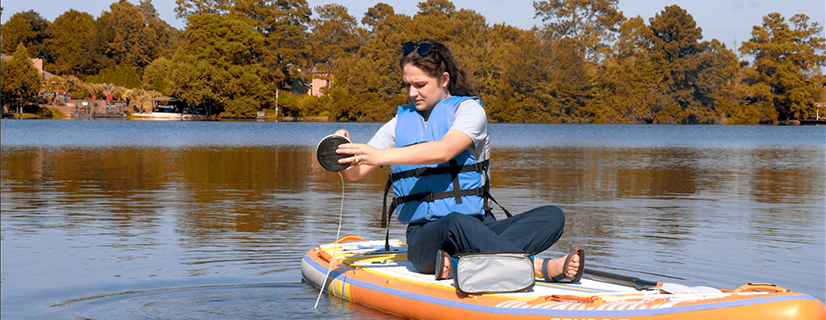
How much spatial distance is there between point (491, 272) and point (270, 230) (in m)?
4.82

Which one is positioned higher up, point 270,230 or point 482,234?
point 482,234

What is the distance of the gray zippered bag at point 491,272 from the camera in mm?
4660

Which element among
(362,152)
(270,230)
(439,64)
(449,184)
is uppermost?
(439,64)

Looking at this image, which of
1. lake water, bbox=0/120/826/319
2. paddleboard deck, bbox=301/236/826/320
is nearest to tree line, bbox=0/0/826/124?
lake water, bbox=0/120/826/319

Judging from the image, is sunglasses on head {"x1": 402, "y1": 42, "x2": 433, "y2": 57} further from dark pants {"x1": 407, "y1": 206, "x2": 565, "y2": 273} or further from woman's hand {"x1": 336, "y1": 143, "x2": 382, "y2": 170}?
dark pants {"x1": 407, "y1": 206, "x2": 565, "y2": 273}

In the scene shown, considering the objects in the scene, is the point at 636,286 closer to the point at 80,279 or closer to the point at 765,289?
the point at 765,289

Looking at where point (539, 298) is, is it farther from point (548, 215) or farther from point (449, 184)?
point (449, 184)

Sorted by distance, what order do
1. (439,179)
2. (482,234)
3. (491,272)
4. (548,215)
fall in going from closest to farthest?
(491,272) → (482,234) → (439,179) → (548,215)

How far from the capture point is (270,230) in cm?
910

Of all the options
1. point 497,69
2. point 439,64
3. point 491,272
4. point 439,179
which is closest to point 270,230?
point 439,179

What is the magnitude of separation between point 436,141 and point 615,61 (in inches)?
3179

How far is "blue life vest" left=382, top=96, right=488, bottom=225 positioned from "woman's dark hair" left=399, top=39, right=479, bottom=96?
135 millimetres

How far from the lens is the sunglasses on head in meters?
4.86

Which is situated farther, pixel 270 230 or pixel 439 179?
pixel 270 230
